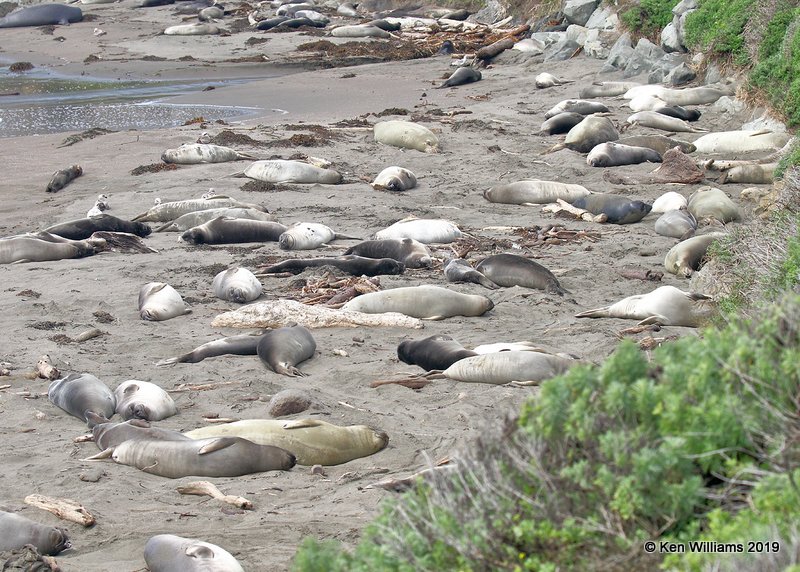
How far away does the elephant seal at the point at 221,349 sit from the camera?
600 centimetres

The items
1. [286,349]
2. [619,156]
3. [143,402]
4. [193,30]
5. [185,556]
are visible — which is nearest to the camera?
[185,556]

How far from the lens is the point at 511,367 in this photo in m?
5.31

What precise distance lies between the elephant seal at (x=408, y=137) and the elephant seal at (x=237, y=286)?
5300 millimetres

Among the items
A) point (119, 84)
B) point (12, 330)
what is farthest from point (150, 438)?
point (119, 84)

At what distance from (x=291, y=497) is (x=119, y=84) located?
17635 mm

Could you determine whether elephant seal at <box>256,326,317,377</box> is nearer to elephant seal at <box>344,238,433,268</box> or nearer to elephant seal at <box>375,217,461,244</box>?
elephant seal at <box>344,238,433,268</box>

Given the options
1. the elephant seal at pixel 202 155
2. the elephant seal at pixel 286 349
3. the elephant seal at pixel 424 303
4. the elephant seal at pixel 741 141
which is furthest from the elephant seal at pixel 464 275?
the elephant seal at pixel 202 155

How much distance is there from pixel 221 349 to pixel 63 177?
6.06 metres

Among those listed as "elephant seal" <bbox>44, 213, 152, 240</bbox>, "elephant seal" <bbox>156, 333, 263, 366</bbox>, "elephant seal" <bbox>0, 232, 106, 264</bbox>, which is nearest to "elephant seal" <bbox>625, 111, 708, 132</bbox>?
"elephant seal" <bbox>44, 213, 152, 240</bbox>

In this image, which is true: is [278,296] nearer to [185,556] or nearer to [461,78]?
[185,556]

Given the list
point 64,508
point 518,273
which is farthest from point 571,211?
point 64,508

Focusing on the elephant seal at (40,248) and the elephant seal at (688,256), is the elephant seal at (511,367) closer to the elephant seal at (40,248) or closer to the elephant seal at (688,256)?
the elephant seal at (688,256)

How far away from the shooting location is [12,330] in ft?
21.7

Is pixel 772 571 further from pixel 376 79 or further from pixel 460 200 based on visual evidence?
pixel 376 79
